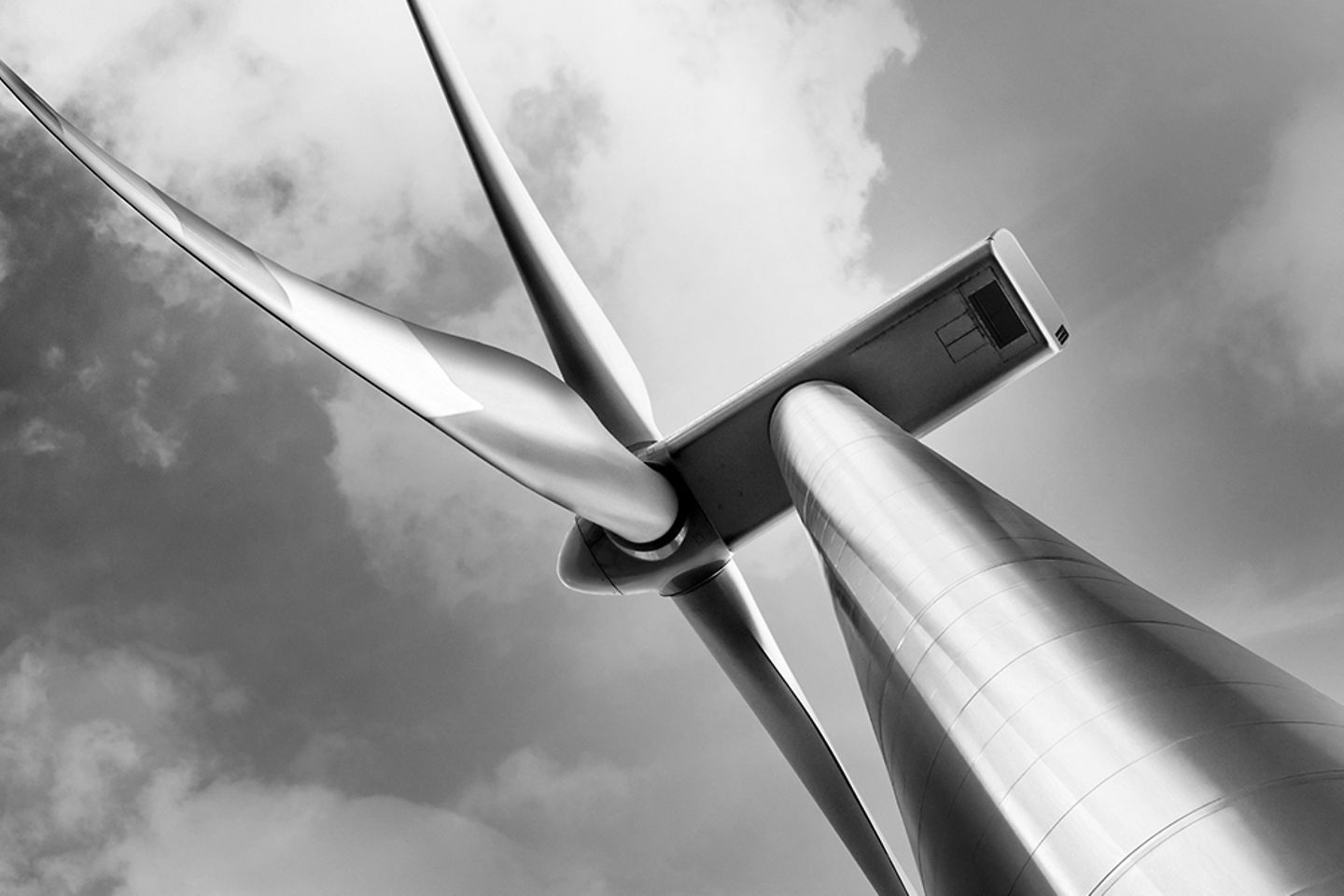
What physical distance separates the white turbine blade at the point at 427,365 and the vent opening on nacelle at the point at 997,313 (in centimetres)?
527

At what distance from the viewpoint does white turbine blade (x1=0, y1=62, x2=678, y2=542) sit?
556cm

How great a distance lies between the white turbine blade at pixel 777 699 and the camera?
1309 cm

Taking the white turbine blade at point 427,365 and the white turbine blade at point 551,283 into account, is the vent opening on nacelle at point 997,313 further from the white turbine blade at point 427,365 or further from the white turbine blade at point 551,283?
the white turbine blade at point 427,365

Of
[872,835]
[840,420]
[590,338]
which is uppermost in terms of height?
[590,338]

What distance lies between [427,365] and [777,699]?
8357 mm

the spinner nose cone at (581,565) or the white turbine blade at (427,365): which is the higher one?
the spinner nose cone at (581,565)

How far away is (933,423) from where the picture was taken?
40.4 ft

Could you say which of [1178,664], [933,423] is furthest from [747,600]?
[1178,664]

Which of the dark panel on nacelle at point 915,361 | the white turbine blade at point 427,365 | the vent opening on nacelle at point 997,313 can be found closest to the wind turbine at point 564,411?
the white turbine blade at point 427,365

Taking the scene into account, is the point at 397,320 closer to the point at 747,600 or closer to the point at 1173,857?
the point at 1173,857

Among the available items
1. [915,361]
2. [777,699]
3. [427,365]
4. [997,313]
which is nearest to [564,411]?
[427,365]

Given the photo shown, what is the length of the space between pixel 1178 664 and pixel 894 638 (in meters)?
1.62

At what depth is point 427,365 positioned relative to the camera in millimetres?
6199

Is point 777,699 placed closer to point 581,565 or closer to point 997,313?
point 581,565
